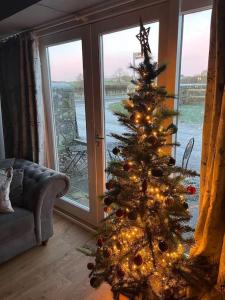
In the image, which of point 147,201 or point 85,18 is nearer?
point 147,201

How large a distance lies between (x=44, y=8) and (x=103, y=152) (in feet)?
4.48

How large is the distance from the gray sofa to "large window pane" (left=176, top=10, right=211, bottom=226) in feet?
4.01

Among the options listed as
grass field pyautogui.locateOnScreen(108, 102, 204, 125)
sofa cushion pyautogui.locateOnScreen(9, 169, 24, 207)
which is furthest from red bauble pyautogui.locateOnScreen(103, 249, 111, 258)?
sofa cushion pyautogui.locateOnScreen(9, 169, 24, 207)

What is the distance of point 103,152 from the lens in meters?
2.42

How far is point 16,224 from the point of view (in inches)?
82.8

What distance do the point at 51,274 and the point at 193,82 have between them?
1.93m

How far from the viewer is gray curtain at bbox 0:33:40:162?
2682 mm

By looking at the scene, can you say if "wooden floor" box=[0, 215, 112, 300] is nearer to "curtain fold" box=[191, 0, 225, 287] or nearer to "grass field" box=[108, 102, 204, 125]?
"curtain fold" box=[191, 0, 225, 287]

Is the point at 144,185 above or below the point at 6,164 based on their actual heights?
above

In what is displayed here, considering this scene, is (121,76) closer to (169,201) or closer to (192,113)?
(192,113)

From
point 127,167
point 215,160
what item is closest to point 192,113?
point 215,160

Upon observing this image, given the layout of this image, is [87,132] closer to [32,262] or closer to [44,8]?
[44,8]

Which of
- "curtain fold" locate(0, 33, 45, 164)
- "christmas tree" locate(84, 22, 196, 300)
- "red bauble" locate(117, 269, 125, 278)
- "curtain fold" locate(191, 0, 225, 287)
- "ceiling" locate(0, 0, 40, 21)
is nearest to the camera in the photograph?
"curtain fold" locate(191, 0, 225, 287)

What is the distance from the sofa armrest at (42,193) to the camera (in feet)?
7.32
